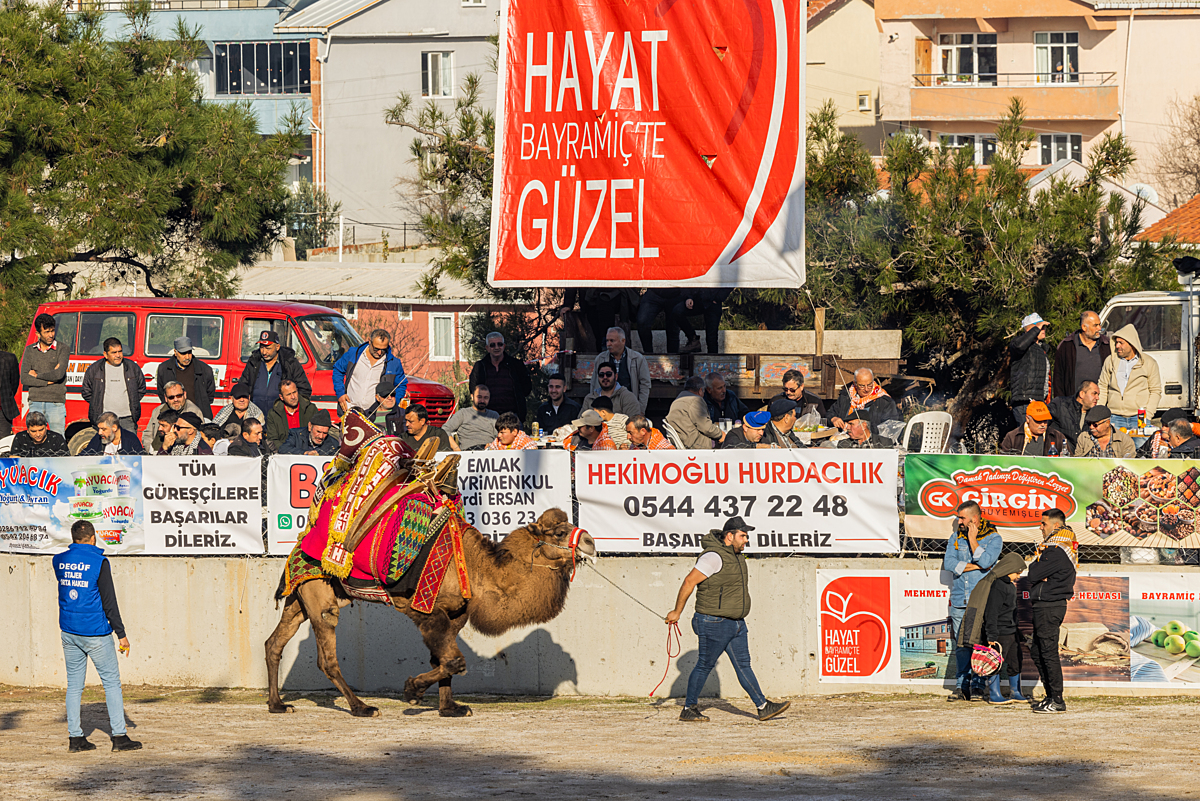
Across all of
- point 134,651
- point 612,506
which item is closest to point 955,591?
point 612,506

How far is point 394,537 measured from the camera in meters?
12.1

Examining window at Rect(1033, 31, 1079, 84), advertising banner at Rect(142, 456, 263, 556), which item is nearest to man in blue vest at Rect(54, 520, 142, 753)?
advertising banner at Rect(142, 456, 263, 556)

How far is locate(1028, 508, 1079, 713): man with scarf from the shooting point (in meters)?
13.0

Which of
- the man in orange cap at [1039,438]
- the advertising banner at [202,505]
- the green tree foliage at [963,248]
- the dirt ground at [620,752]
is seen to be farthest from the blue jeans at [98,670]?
the green tree foliage at [963,248]

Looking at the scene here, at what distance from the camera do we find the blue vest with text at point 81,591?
450 inches

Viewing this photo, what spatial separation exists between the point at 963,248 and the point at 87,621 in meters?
13.0

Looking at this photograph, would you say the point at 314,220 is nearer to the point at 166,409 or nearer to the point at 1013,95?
the point at 1013,95

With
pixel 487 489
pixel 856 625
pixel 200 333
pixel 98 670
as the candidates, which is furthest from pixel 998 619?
pixel 200 333

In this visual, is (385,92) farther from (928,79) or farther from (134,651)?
(134,651)

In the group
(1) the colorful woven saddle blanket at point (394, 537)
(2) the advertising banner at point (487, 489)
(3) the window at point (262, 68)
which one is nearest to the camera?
(1) the colorful woven saddle blanket at point (394, 537)

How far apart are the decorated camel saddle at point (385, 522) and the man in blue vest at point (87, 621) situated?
177 cm

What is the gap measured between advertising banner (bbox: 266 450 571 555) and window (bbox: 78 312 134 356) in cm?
428

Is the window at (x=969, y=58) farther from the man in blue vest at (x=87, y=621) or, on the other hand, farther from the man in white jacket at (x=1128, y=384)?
the man in blue vest at (x=87, y=621)

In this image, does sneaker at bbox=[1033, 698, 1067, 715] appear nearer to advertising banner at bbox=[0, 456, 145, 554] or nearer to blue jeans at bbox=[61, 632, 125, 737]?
blue jeans at bbox=[61, 632, 125, 737]
